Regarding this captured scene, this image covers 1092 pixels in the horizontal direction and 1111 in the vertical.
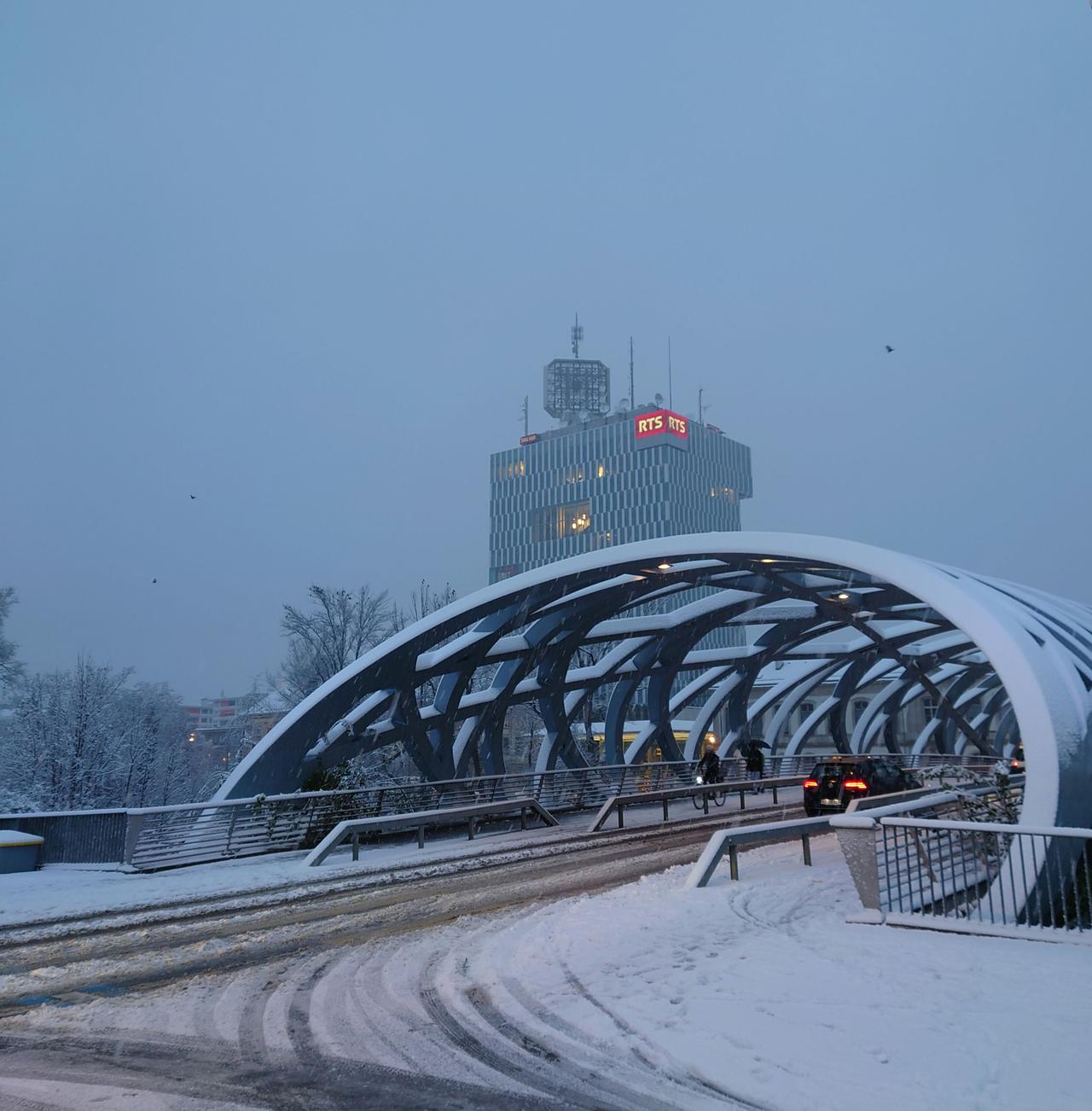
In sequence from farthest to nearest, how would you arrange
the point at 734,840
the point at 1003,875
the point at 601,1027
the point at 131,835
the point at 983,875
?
the point at 131,835, the point at 734,840, the point at 983,875, the point at 1003,875, the point at 601,1027

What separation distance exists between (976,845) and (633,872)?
515 centimetres

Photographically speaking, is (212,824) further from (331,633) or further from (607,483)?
(607,483)

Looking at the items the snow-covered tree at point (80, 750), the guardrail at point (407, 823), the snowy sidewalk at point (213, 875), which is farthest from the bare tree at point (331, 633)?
the snowy sidewalk at point (213, 875)

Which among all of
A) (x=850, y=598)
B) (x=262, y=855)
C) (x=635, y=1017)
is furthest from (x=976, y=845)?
(x=850, y=598)

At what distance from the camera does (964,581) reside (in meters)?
15.6

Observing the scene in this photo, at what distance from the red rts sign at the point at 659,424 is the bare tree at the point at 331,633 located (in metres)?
102

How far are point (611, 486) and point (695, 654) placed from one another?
10998cm

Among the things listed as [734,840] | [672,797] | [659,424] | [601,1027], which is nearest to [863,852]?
[734,840]

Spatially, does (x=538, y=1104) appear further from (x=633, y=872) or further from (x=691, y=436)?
(x=691, y=436)

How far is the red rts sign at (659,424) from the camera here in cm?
14425

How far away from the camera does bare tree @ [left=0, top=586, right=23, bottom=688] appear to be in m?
35.7

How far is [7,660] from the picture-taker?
36.2 meters

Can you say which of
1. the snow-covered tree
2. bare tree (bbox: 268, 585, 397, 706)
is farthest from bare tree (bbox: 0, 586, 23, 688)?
bare tree (bbox: 268, 585, 397, 706)

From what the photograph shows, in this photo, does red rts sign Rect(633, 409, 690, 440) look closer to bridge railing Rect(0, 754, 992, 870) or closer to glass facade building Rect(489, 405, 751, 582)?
glass facade building Rect(489, 405, 751, 582)
